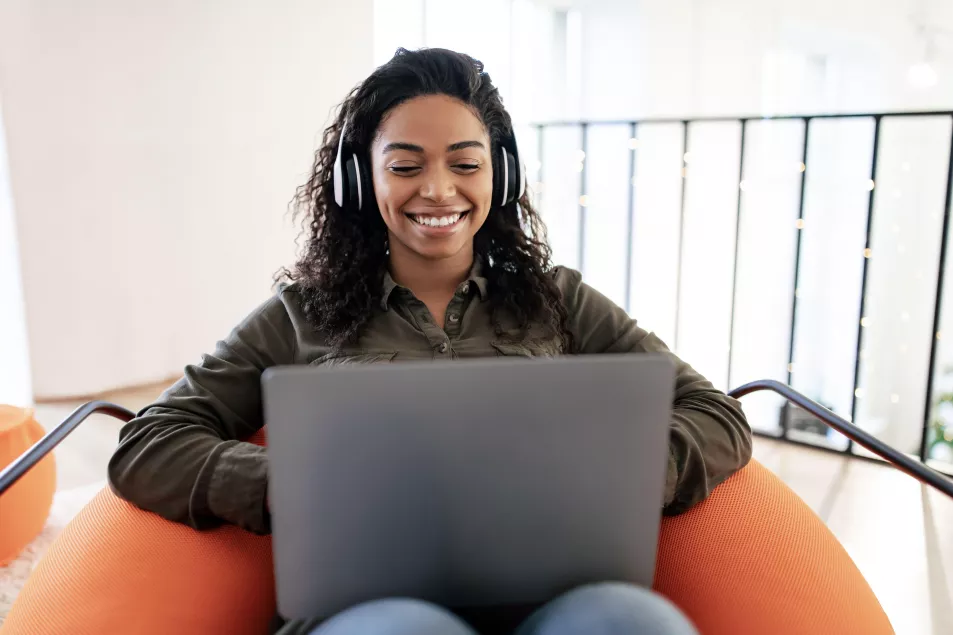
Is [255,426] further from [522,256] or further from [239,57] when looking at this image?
[239,57]

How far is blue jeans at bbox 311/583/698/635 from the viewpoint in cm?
63

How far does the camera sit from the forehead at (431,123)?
1.08m

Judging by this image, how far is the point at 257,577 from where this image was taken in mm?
994

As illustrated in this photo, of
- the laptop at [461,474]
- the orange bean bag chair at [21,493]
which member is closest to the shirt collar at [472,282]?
the laptop at [461,474]

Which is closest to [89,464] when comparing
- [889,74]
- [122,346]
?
[122,346]

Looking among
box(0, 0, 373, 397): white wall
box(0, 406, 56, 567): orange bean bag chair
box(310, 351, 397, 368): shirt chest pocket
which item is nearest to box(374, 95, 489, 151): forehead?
box(310, 351, 397, 368): shirt chest pocket

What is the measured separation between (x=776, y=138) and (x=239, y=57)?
3253mm

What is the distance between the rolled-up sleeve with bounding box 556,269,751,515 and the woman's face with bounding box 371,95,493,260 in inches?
10.2

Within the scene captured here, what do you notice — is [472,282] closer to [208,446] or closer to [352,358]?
[352,358]

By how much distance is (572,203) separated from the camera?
3924 millimetres

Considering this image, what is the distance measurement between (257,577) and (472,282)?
1.78ft

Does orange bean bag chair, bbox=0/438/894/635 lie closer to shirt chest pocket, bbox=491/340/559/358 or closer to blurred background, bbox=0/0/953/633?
shirt chest pocket, bbox=491/340/559/358

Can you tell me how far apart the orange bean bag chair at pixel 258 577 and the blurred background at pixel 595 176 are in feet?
2.54

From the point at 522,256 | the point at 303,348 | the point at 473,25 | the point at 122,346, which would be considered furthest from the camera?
the point at 473,25
